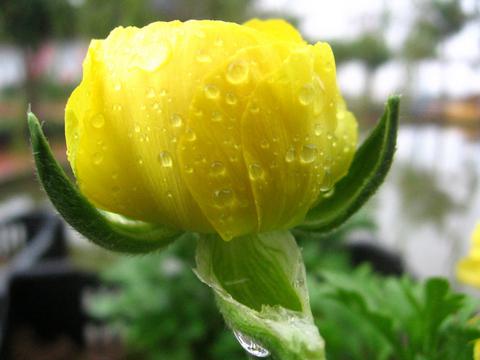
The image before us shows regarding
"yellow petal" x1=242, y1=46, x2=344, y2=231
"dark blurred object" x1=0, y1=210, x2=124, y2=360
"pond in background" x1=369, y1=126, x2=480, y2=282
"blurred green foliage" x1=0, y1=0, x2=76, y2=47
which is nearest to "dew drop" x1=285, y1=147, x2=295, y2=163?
"yellow petal" x1=242, y1=46, x2=344, y2=231

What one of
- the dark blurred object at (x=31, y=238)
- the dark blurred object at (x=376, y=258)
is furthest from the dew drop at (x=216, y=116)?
the dark blurred object at (x=31, y=238)

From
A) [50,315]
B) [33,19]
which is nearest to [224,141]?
[50,315]

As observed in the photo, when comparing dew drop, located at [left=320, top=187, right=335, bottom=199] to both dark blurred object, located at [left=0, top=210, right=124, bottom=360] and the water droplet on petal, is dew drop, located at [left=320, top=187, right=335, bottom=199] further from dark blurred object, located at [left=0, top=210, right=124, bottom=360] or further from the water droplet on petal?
dark blurred object, located at [left=0, top=210, right=124, bottom=360]

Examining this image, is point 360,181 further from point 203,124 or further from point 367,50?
point 367,50

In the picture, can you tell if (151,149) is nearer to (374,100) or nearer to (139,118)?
(139,118)

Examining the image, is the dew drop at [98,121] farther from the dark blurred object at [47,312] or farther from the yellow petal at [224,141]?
the dark blurred object at [47,312]

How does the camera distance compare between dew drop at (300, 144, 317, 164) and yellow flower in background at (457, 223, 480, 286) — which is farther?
yellow flower in background at (457, 223, 480, 286)
